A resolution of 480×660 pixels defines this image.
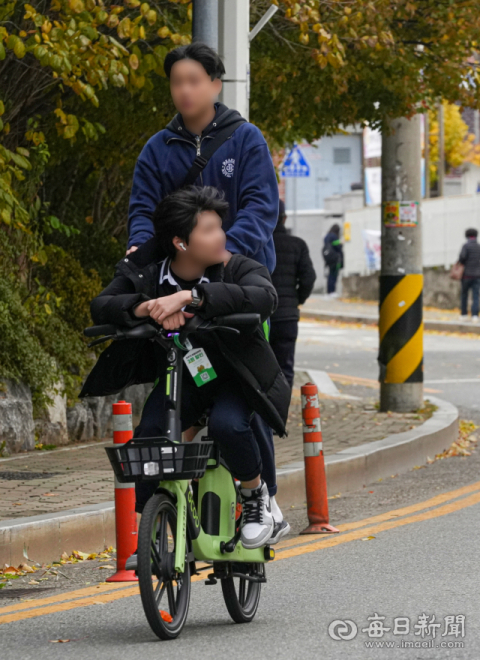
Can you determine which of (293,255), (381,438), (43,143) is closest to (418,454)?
(381,438)

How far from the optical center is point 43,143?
8.92 m

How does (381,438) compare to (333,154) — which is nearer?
(381,438)

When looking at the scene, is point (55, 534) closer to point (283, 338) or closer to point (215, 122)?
point (215, 122)

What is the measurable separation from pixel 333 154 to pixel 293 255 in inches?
2099

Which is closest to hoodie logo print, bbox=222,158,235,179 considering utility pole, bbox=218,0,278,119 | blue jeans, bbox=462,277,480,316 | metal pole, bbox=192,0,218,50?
metal pole, bbox=192,0,218,50

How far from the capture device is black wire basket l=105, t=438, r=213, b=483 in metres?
4.17

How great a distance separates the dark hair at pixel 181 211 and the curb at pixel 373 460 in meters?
3.73

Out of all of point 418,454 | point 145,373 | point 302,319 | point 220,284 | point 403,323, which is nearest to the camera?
point 220,284

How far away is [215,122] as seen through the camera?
4.80 meters

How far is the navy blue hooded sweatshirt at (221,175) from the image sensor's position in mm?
4711

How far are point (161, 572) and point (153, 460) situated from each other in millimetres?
384

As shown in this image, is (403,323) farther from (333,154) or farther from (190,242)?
(333,154)

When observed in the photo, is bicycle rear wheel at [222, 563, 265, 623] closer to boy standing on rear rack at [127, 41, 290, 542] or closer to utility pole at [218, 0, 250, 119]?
boy standing on rear rack at [127, 41, 290, 542]

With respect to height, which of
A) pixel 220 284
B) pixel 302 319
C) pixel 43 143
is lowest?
pixel 302 319
